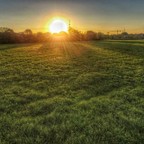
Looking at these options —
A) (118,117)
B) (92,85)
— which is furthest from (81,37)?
(118,117)

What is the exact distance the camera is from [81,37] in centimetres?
4781

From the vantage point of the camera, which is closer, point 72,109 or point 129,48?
point 72,109

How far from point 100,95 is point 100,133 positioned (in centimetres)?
268

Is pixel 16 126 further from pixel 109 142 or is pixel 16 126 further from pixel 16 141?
pixel 109 142

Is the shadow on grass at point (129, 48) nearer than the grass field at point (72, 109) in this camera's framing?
No

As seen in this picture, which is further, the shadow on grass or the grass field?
the shadow on grass

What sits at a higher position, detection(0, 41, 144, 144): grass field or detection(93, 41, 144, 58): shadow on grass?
detection(93, 41, 144, 58): shadow on grass

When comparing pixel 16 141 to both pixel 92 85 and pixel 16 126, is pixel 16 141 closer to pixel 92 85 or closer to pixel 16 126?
pixel 16 126

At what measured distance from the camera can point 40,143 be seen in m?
4.34

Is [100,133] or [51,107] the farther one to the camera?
[51,107]

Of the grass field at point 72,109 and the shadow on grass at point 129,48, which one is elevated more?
the shadow on grass at point 129,48

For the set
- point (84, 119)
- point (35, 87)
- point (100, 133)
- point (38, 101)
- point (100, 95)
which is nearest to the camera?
point (100, 133)

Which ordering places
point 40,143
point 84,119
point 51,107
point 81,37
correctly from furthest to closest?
point 81,37, point 51,107, point 84,119, point 40,143

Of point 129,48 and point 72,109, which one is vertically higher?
point 129,48
